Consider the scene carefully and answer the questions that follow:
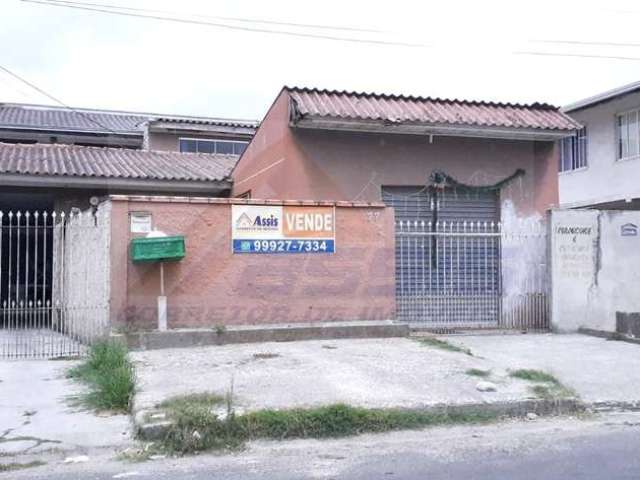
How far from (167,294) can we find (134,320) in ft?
1.96

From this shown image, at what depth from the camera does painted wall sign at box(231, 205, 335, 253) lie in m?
11.0

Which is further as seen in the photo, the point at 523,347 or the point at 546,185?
the point at 546,185

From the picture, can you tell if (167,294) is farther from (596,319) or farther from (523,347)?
(596,319)

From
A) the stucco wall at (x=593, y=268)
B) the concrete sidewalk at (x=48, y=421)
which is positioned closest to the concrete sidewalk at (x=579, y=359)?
the stucco wall at (x=593, y=268)

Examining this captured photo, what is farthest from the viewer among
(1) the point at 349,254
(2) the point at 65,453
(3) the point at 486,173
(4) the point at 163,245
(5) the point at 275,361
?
(3) the point at 486,173

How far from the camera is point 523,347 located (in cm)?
1083

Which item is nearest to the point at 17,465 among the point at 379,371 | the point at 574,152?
the point at 379,371

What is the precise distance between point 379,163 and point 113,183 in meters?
5.45

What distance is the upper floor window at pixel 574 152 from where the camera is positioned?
2134cm

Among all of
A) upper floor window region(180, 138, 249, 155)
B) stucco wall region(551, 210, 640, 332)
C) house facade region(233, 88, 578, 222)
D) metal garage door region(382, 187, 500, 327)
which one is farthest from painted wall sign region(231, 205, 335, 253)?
upper floor window region(180, 138, 249, 155)

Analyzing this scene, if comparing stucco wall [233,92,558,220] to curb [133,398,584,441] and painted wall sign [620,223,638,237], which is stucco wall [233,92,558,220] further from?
curb [133,398,584,441]

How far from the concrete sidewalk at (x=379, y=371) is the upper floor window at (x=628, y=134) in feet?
32.7

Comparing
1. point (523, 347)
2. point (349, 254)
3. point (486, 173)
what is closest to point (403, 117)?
point (486, 173)

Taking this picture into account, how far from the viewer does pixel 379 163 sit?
12992 mm
